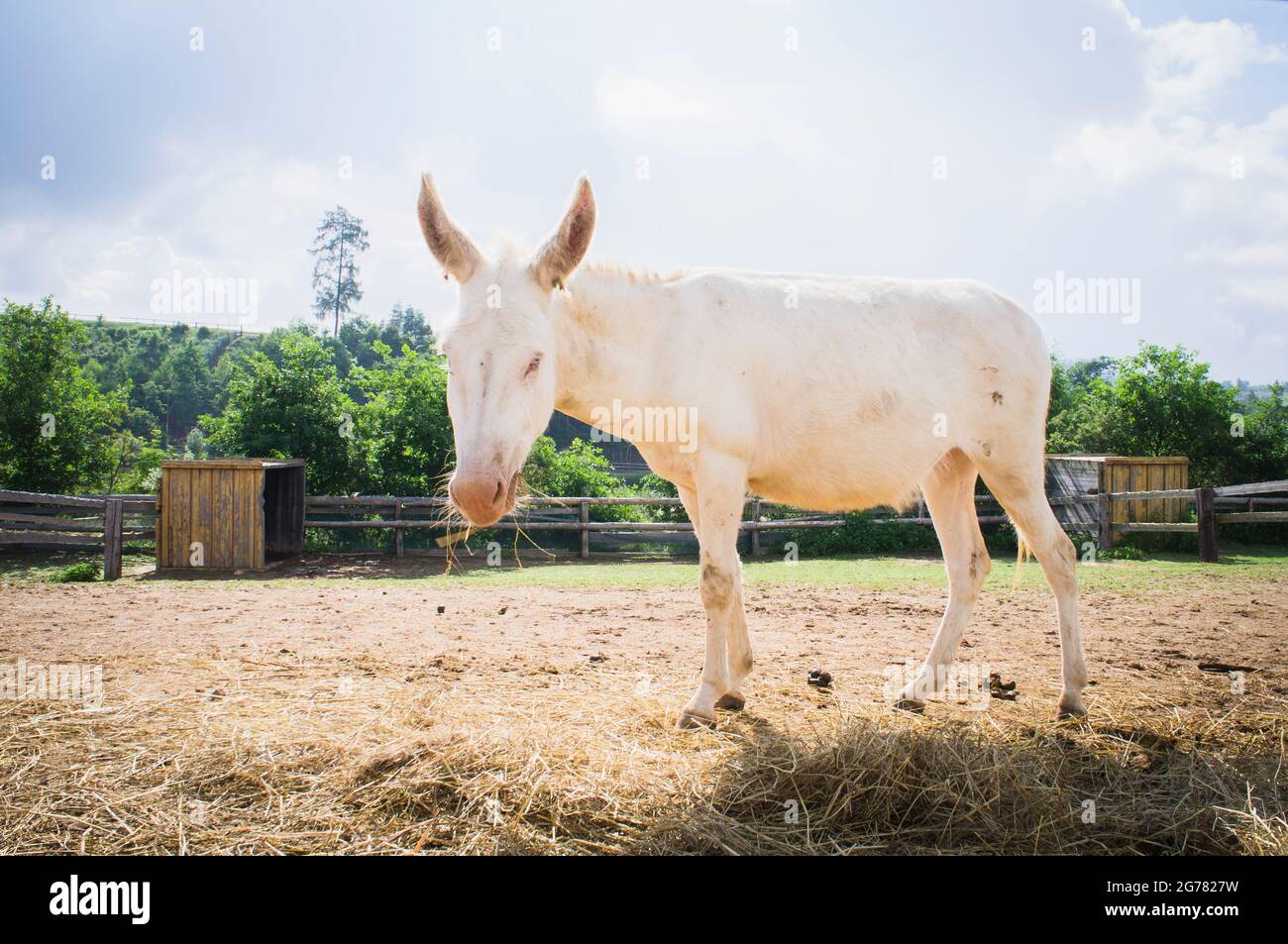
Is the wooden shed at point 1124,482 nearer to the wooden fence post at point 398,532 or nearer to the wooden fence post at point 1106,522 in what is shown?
the wooden fence post at point 1106,522

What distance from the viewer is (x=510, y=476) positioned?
3.16 metres

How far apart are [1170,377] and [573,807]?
23.5 metres

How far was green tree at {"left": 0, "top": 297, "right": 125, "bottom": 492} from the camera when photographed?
1731cm

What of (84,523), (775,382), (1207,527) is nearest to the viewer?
(775,382)

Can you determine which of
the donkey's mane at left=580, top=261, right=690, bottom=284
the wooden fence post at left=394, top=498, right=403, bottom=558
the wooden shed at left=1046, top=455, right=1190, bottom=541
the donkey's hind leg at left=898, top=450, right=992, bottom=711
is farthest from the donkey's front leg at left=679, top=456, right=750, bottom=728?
the wooden shed at left=1046, top=455, right=1190, bottom=541

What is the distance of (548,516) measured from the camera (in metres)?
19.1

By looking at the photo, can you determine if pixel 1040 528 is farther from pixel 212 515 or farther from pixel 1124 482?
pixel 1124 482

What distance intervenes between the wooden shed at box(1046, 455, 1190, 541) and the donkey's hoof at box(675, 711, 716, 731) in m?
16.3

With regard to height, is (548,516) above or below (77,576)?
above

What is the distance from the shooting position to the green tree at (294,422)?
17969 mm

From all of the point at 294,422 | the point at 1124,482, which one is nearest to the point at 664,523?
the point at 294,422

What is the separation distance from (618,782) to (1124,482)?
61.4ft

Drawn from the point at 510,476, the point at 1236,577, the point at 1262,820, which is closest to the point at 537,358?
the point at 510,476
